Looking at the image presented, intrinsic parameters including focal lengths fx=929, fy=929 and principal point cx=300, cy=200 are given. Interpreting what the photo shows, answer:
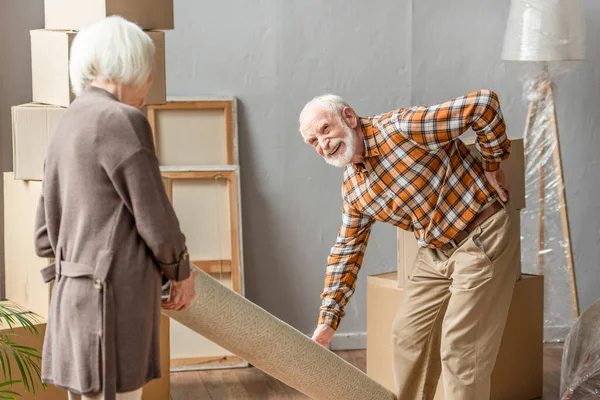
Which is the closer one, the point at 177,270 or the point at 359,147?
the point at 177,270

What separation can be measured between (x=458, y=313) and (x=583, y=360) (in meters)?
0.67

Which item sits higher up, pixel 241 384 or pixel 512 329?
pixel 512 329

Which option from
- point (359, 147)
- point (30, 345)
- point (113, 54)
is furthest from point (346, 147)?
point (30, 345)

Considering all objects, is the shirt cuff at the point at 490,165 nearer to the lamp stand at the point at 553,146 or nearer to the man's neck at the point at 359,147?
the man's neck at the point at 359,147

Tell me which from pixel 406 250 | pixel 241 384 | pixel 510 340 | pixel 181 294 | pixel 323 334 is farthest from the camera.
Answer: pixel 241 384

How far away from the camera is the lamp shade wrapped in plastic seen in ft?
12.7

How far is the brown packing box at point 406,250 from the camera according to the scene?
3238 millimetres

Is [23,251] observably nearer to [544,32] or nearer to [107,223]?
[107,223]

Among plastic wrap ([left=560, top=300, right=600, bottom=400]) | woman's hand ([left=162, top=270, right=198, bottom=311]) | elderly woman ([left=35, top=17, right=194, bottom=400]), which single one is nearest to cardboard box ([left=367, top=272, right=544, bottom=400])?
plastic wrap ([left=560, top=300, right=600, bottom=400])

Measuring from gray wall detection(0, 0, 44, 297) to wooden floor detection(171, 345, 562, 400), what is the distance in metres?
1.17

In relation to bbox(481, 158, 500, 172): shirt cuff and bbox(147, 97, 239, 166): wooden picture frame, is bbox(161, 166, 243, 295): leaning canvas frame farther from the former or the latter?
bbox(481, 158, 500, 172): shirt cuff

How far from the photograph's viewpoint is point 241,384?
382 cm

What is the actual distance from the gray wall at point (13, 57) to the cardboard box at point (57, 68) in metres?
0.61

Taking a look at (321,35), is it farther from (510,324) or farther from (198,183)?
(510,324)
